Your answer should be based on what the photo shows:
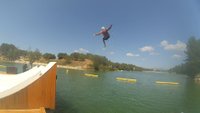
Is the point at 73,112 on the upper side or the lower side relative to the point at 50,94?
lower

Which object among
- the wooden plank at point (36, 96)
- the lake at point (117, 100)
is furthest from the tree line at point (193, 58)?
the wooden plank at point (36, 96)

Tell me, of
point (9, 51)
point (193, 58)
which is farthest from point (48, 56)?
point (193, 58)

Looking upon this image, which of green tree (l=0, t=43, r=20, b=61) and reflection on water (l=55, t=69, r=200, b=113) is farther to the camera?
green tree (l=0, t=43, r=20, b=61)

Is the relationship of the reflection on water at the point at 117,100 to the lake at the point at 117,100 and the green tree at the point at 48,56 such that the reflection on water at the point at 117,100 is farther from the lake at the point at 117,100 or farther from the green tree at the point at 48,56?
the green tree at the point at 48,56

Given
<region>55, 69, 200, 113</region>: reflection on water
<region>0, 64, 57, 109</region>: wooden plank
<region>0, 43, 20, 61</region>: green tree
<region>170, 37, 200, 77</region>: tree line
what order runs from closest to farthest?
<region>0, 64, 57, 109</region>: wooden plank, <region>55, 69, 200, 113</region>: reflection on water, <region>0, 43, 20, 61</region>: green tree, <region>170, 37, 200, 77</region>: tree line

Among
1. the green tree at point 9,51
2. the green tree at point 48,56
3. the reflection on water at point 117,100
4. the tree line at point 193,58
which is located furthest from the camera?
the tree line at point 193,58

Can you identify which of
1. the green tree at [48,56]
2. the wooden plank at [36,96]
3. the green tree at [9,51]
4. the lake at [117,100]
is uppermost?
the green tree at [9,51]

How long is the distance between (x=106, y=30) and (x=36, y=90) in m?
1.38

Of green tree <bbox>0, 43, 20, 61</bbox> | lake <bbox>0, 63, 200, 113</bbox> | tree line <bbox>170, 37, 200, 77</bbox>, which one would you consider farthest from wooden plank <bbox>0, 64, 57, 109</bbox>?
tree line <bbox>170, 37, 200, 77</bbox>

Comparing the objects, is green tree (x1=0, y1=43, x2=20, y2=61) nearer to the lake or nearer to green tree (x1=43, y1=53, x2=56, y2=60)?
the lake

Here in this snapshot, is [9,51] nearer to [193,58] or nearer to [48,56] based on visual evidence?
[48,56]

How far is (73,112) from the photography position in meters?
5.81

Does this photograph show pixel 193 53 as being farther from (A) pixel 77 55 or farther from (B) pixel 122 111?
(B) pixel 122 111

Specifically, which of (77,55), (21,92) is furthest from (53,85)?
(77,55)
